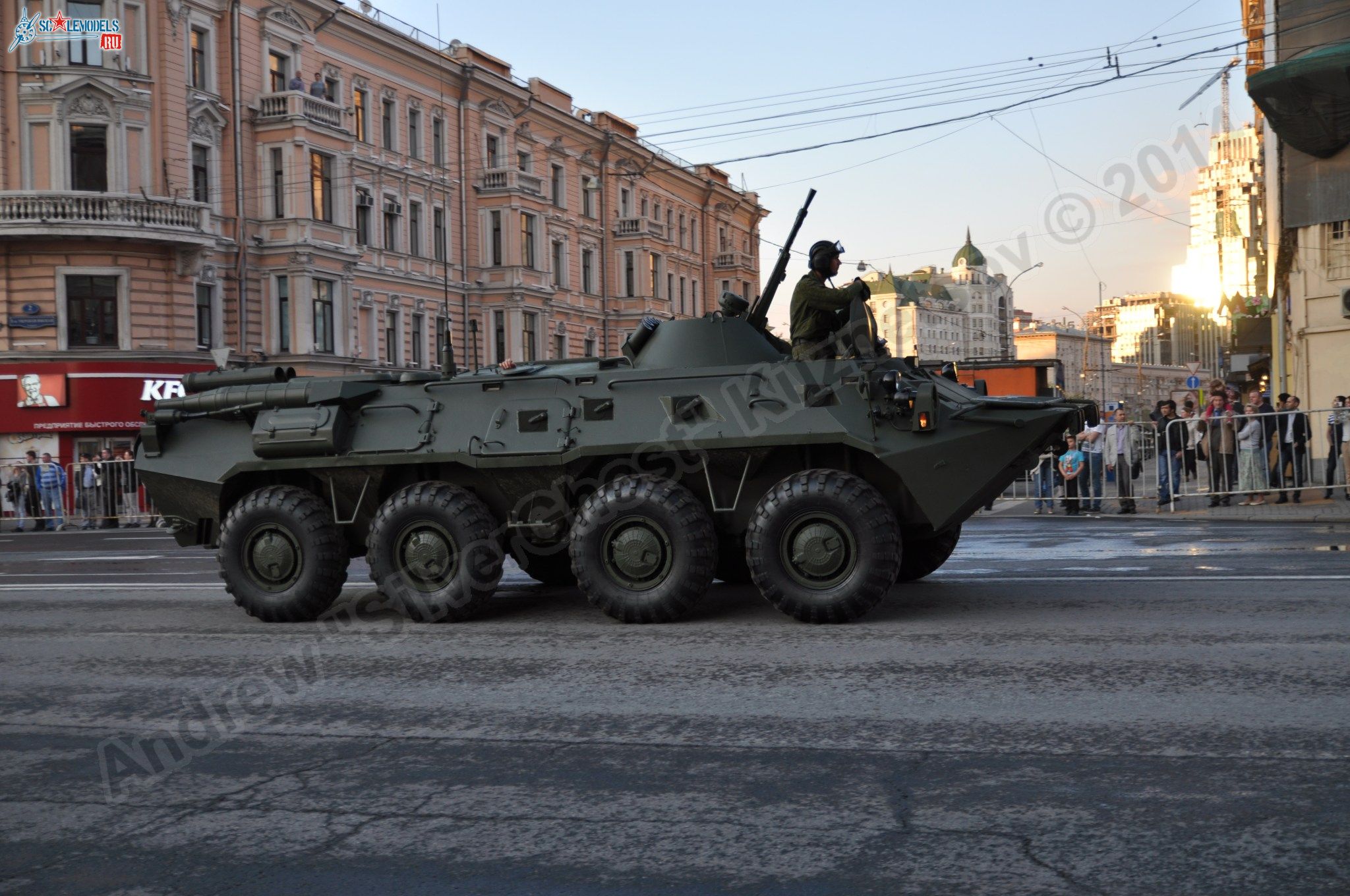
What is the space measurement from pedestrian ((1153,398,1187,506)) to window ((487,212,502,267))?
32523 millimetres

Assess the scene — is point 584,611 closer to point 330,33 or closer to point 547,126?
point 330,33

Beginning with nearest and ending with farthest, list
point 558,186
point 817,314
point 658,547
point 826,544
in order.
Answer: point 826,544
point 658,547
point 817,314
point 558,186

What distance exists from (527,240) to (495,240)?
5.41 feet

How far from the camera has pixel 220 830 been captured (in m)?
4.33

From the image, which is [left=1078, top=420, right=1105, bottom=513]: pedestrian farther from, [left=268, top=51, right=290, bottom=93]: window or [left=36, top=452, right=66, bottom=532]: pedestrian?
[left=268, top=51, right=290, bottom=93]: window

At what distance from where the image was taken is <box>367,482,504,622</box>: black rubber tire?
8641 mm

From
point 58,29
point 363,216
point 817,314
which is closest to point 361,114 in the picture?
point 363,216

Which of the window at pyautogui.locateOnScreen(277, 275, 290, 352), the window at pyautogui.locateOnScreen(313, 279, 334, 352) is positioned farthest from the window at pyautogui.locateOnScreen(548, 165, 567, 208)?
the window at pyautogui.locateOnScreen(277, 275, 290, 352)

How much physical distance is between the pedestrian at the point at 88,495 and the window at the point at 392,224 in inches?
686

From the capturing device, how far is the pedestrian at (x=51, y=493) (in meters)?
26.4

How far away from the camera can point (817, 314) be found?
8812 mm

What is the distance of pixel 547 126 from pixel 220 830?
49727 mm

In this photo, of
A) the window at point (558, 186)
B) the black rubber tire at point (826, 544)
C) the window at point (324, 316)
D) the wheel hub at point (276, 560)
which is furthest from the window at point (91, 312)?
the black rubber tire at point (826, 544)

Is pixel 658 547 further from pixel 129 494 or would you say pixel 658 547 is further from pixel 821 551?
pixel 129 494
